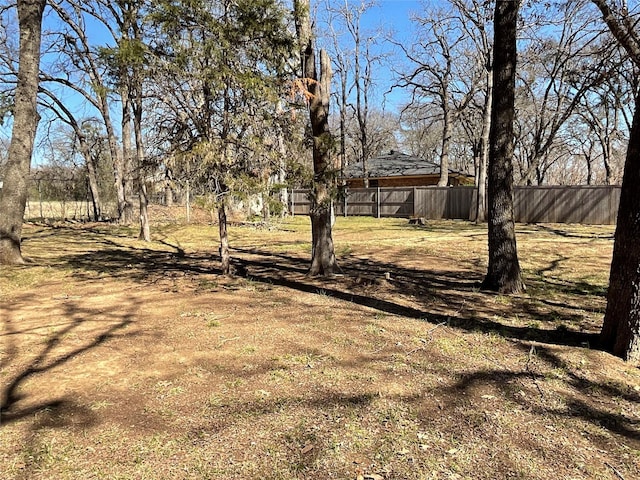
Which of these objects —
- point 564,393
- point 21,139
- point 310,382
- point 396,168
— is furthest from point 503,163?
point 396,168

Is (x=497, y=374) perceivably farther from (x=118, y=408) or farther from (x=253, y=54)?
(x=253, y=54)

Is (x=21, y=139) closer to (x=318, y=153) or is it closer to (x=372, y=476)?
(x=318, y=153)

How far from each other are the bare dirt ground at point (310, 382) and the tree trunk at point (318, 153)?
0.74m

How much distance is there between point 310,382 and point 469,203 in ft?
63.8

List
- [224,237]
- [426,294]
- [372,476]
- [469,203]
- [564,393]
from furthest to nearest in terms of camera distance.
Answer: [469,203], [224,237], [426,294], [564,393], [372,476]

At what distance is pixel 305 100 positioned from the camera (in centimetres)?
648

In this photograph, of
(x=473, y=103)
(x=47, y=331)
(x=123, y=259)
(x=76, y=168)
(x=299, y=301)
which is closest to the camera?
(x=47, y=331)

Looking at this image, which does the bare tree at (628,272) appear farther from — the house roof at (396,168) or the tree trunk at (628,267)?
the house roof at (396,168)

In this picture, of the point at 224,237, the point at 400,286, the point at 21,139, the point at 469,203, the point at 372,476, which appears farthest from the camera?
the point at 469,203

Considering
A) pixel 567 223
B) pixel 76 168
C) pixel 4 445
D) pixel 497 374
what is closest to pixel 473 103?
pixel 567 223

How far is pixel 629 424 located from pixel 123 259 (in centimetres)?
921

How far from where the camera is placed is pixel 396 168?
27.5 m

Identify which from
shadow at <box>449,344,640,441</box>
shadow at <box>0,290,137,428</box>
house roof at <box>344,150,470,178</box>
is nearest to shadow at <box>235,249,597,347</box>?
shadow at <box>449,344,640,441</box>

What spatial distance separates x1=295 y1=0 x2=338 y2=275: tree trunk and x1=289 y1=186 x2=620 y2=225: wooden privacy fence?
10282 mm
